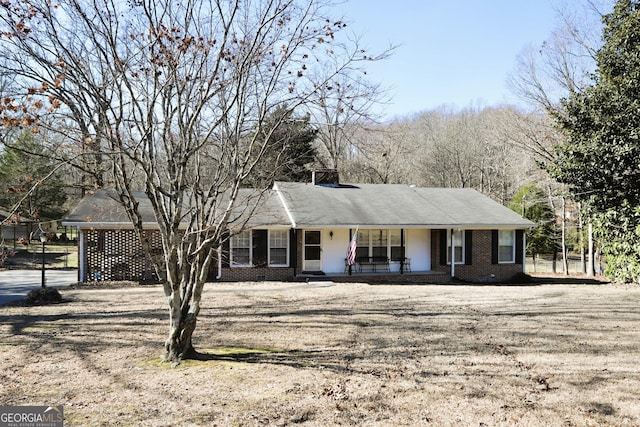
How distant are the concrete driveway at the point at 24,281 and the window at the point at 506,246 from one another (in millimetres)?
16037

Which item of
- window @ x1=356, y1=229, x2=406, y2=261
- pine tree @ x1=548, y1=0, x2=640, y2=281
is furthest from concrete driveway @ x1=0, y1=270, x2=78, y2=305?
pine tree @ x1=548, y1=0, x2=640, y2=281

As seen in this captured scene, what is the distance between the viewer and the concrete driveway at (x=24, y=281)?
1377 cm

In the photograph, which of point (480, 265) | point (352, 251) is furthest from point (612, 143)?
point (352, 251)

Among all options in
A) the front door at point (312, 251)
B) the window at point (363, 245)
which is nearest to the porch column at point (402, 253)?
the window at point (363, 245)

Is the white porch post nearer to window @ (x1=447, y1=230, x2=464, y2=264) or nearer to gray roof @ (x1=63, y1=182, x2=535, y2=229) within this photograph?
window @ (x1=447, y1=230, x2=464, y2=264)

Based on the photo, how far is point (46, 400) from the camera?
520 cm

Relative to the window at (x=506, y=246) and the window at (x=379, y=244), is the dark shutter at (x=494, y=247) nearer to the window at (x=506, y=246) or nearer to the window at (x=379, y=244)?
the window at (x=506, y=246)

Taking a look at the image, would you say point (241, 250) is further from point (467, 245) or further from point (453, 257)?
point (467, 245)

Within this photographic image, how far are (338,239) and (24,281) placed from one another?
1121cm

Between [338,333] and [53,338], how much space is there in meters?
4.62

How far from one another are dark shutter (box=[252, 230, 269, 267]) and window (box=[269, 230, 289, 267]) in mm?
203

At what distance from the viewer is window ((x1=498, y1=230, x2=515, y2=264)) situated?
19.8 m

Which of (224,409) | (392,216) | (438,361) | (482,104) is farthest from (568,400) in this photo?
(482,104)

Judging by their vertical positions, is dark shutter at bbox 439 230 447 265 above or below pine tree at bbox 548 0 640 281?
below
